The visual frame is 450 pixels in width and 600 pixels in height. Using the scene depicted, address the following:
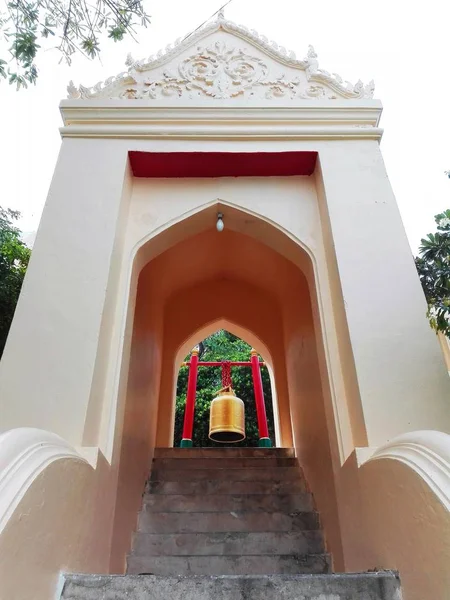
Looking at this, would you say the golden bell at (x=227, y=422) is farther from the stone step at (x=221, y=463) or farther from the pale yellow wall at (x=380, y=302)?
the pale yellow wall at (x=380, y=302)

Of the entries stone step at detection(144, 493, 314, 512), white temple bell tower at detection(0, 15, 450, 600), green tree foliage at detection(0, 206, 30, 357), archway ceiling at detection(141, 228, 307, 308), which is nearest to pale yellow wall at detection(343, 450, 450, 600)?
white temple bell tower at detection(0, 15, 450, 600)

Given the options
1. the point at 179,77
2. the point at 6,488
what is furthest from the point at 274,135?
the point at 6,488

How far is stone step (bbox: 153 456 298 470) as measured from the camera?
144 inches

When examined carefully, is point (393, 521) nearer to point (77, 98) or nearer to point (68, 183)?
point (68, 183)

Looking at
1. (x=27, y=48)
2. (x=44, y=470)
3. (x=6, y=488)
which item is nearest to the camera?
(x=6, y=488)

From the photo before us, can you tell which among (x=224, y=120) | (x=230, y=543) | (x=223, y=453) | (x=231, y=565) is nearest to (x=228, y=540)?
(x=230, y=543)

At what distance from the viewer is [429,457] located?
1272 mm

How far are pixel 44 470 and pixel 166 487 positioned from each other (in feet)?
7.32

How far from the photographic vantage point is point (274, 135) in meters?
3.02

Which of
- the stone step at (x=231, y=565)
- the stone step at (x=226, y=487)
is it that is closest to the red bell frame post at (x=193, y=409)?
the stone step at (x=226, y=487)

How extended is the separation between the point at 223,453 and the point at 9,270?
8.07ft

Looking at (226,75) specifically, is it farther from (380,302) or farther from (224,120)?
(380,302)

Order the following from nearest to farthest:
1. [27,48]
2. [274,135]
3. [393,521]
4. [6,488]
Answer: [6,488] → [393,521] → [27,48] → [274,135]

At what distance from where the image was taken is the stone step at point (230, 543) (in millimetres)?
2611
